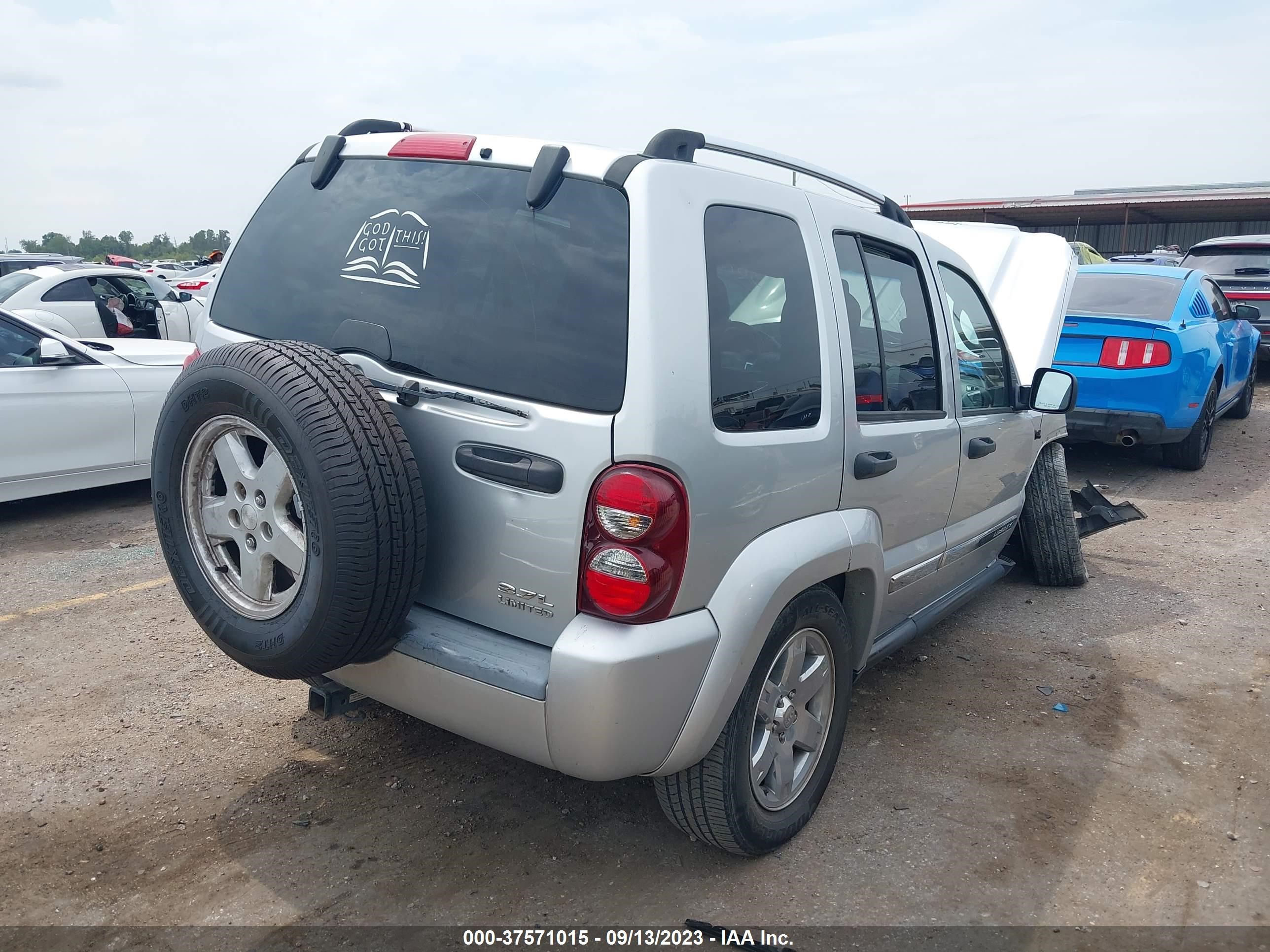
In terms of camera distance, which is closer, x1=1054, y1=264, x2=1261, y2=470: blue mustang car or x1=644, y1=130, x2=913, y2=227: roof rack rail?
x1=644, y1=130, x2=913, y2=227: roof rack rail

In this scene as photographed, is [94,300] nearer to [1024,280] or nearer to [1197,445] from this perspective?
[1024,280]

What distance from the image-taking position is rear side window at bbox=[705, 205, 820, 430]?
258 centimetres

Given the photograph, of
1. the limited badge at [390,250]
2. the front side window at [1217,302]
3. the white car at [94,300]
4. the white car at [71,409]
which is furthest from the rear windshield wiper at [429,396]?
the white car at [94,300]

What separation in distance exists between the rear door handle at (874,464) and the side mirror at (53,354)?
5349mm

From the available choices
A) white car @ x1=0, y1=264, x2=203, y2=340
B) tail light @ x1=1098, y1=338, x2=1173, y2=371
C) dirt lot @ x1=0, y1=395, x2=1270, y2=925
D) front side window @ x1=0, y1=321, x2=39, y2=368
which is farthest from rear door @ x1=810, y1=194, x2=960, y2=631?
white car @ x1=0, y1=264, x2=203, y2=340

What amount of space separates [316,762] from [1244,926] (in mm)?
2841

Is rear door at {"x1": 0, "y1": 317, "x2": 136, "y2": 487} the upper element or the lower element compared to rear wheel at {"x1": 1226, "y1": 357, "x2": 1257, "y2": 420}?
upper

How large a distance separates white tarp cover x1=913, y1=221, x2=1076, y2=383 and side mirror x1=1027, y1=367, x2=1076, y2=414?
885 mm

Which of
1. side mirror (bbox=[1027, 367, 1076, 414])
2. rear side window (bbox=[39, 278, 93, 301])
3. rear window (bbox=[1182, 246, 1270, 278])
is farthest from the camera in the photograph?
rear window (bbox=[1182, 246, 1270, 278])

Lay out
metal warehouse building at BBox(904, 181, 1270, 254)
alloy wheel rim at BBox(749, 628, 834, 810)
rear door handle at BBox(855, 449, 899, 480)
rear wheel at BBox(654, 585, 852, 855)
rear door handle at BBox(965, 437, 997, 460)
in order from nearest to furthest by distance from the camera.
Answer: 1. rear wheel at BBox(654, 585, 852, 855)
2. alloy wheel rim at BBox(749, 628, 834, 810)
3. rear door handle at BBox(855, 449, 899, 480)
4. rear door handle at BBox(965, 437, 997, 460)
5. metal warehouse building at BBox(904, 181, 1270, 254)

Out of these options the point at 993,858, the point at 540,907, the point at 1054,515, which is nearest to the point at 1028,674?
the point at 1054,515

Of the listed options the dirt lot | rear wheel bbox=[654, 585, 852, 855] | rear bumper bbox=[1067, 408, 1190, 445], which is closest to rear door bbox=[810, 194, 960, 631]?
rear wheel bbox=[654, 585, 852, 855]

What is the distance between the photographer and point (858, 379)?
3.12m

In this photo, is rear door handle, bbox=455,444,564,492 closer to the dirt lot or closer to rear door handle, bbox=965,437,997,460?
the dirt lot
